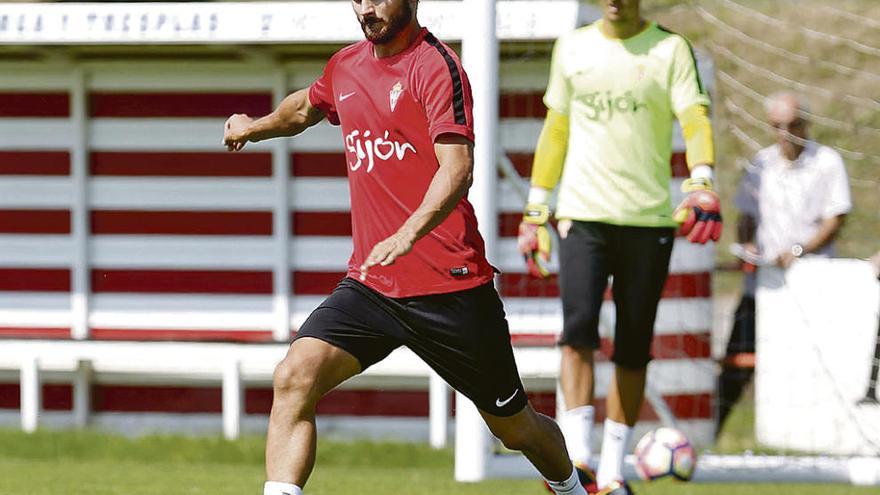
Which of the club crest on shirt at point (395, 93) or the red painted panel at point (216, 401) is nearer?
the club crest on shirt at point (395, 93)

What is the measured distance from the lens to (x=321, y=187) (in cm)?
1034

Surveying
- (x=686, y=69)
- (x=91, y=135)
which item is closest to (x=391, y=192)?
(x=686, y=69)

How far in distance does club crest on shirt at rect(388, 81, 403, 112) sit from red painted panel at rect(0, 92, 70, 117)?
5.87m

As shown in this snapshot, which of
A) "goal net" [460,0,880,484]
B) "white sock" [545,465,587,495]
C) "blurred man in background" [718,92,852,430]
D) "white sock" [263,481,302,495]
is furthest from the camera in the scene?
"blurred man in background" [718,92,852,430]

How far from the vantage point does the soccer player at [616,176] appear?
6.93 m

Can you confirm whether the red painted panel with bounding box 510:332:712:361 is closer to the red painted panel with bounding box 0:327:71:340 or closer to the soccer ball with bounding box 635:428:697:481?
the soccer ball with bounding box 635:428:697:481

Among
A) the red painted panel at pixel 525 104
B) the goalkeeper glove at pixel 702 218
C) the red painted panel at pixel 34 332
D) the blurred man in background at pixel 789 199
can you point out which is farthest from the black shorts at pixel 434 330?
the red painted panel at pixel 34 332

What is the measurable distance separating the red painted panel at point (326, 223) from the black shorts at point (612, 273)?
351 cm

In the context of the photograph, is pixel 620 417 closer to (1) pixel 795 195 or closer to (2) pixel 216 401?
(1) pixel 795 195

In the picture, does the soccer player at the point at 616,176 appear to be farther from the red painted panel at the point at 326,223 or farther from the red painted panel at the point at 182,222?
the red painted panel at the point at 182,222

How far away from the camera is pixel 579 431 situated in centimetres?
702

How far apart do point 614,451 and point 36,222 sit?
4.94 metres

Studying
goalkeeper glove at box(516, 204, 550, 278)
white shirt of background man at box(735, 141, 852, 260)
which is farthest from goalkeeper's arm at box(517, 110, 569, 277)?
white shirt of background man at box(735, 141, 852, 260)

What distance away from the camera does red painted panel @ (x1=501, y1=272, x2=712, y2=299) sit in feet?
32.6
